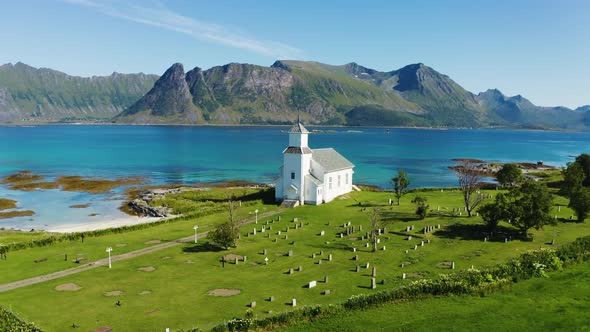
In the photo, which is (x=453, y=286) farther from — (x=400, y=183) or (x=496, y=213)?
(x=400, y=183)

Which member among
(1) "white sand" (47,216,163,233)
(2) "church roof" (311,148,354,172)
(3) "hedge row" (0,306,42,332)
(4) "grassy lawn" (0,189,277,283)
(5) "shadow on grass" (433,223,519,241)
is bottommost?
(1) "white sand" (47,216,163,233)

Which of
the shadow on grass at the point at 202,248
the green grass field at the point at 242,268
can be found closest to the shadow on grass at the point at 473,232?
the green grass field at the point at 242,268

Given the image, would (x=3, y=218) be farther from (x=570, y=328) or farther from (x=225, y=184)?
(x=570, y=328)

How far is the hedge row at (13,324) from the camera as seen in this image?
28584 millimetres

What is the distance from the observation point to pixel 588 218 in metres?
60.5

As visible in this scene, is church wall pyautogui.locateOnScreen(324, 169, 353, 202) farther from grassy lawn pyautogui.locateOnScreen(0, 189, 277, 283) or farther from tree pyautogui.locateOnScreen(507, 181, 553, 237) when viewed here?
tree pyautogui.locateOnScreen(507, 181, 553, 237)

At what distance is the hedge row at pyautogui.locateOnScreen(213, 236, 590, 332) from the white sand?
164 ft

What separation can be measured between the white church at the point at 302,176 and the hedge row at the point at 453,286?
41.4 meters

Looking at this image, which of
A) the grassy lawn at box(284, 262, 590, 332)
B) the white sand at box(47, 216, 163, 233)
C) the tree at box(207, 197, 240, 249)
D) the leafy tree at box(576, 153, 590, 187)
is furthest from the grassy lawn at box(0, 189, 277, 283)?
the leafy tree at box(576, 153, 590, 187)

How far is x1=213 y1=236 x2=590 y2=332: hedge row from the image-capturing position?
97.0ft

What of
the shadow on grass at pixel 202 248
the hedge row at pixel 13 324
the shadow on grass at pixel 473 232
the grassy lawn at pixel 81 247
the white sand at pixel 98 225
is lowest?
the white sand at pixel 98 225

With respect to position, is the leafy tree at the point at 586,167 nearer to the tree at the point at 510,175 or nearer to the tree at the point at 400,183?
the tree at the point at 510,175

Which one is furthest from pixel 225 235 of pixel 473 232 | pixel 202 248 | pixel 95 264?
pixel 473 232

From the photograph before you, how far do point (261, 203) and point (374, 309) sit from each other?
4776 centimetres
